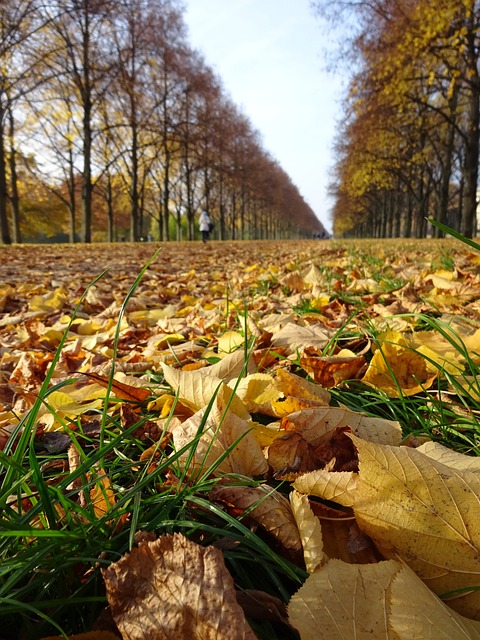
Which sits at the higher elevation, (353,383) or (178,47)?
(178,47)

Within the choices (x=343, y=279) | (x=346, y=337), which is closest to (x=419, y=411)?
(x=346, y=337)

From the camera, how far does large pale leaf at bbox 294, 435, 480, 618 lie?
57 centimetres

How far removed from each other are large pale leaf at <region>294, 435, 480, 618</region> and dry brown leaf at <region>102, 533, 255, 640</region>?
0.24 metres

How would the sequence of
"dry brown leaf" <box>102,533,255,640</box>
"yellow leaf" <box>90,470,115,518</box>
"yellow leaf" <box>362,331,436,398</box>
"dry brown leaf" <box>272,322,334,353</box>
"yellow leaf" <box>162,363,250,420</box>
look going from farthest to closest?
"dry brown leaf" <box>272,322,334,353</box> < "yellow leaf" <box>362,331,436,398</box> < "yellow leaf" <box>162,363,250,420</box> < "yellow leaf" <box>90,470,115,518</box> < "dry brown leaf" <box>102,533,255,640</box>

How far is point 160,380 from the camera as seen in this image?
4.44 feet

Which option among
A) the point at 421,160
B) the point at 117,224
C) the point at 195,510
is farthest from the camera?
the point at 117,224

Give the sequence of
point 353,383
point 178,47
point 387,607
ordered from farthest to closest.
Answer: point 178,47
point 353,383
point 387,607

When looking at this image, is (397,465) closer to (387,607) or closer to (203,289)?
(387,607)

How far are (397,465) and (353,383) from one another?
637mm

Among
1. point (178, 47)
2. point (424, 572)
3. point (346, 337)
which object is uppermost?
point (178, 47)

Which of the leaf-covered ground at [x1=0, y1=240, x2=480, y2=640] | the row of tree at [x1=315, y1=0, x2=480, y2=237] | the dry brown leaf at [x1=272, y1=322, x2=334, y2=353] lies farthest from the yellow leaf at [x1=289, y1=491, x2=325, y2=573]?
the row of tree at [x1=315, y1=0, x2=480, y2=237]

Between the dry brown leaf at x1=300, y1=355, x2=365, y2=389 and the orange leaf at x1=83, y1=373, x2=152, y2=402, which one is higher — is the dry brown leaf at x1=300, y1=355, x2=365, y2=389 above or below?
above

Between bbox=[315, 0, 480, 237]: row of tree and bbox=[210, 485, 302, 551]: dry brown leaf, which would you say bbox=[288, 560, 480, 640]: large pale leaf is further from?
bbox=[315, 0, 480, 237]: row of tree

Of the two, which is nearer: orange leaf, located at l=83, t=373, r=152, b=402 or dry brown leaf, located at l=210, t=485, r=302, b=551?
dry brown leaf, located at l=210, t=485, r=302, b=551
